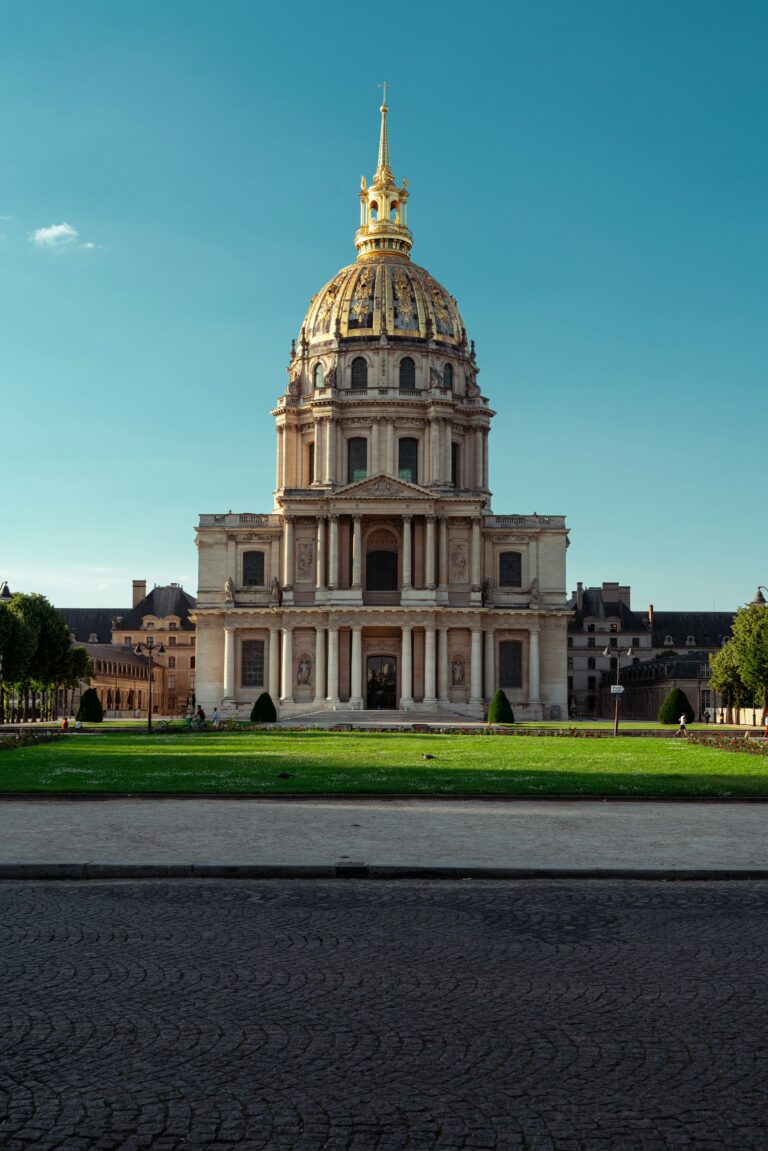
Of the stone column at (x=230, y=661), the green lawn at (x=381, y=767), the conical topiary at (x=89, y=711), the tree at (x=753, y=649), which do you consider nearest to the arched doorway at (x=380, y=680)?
the stone column at (x=230, y=661)

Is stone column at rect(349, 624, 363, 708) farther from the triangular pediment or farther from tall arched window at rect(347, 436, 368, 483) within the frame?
tall arched window at rect(347, 436, 368, 483)

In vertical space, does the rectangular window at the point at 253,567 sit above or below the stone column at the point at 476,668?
above

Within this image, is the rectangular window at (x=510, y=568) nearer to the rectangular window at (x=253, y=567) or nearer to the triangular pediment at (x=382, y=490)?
the triangular pediment at (x=382, y=490)

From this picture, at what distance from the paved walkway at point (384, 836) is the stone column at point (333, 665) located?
5987 cm

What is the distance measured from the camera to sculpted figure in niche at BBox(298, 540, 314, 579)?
281 ft

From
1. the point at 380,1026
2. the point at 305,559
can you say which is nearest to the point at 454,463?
the point at 305,559

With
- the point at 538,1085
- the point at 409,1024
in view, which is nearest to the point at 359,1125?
the point at 538,1085

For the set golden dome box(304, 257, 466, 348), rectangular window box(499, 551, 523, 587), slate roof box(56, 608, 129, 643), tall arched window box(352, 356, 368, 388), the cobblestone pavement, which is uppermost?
golden dome box(304, 257, 466, 348)

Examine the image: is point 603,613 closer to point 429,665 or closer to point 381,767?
point 429,665

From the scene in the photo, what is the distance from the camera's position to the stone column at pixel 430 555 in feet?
275

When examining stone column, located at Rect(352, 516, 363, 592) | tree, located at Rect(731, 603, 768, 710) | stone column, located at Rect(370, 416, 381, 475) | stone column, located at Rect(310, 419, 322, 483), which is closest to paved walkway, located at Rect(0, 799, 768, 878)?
tree, located at Rect(731, 603, 768, 710)

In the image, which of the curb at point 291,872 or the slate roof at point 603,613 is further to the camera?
the slate roof at point 603,613

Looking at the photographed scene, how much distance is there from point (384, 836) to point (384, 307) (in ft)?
276

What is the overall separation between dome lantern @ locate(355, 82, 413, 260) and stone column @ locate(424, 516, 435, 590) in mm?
30592
